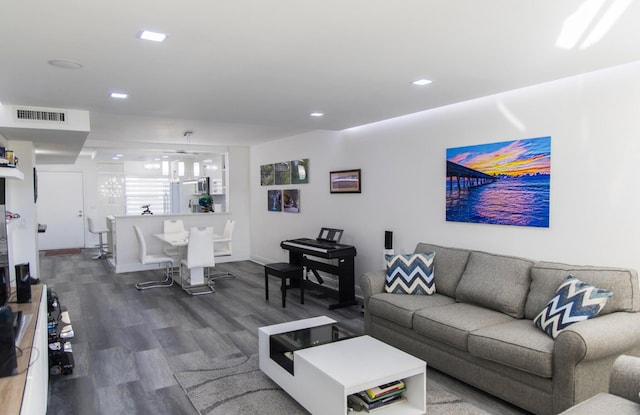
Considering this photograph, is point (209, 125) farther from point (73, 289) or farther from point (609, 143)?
point (609, 143)

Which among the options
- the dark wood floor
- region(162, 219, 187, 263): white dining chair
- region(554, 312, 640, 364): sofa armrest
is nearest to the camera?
region(554, 312, 640, 364): sofa armrest

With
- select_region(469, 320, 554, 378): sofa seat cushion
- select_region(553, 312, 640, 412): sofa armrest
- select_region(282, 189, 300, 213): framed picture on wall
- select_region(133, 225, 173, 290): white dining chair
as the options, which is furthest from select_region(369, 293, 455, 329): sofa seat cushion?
select_region(133, 225, 173, 290): white dining chair

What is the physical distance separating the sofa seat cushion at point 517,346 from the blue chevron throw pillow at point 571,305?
0.30ft

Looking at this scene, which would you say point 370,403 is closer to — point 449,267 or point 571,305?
point 571,305

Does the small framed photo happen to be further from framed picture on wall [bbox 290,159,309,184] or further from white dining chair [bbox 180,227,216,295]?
white dining chair [bbox 180,227,216,295]

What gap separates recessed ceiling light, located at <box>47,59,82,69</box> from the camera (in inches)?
110

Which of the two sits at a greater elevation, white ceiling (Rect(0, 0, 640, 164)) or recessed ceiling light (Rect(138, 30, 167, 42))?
white ceiling (Rect(0, 0, 640, 164))

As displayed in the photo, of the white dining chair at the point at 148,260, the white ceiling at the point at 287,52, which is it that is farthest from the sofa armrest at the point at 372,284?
the white dining chair at the point at 148,260

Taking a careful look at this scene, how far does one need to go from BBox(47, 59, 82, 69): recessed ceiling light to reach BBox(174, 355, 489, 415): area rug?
96.5 inches

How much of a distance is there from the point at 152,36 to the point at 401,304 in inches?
111

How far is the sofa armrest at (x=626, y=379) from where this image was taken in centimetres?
210

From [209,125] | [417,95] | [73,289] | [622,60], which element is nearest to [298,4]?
[417,95]

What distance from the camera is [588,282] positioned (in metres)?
2.97

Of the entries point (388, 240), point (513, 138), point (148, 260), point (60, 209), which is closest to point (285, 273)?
point (388, 240)
